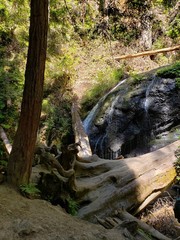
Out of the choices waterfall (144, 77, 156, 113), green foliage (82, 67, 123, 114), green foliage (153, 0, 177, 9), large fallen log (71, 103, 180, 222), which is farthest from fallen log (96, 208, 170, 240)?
green foliage (153, 0, 177, 9)

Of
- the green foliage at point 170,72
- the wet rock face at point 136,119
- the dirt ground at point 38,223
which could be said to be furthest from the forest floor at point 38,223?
the green foliage at point 170,72

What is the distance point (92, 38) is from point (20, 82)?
6.02 metres

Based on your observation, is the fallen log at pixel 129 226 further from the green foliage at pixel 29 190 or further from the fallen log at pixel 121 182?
the green foliage at pixel 29 190

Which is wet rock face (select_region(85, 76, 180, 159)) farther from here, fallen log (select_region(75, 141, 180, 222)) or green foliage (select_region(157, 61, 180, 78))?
fallen log (select_region(75, 141, 180, 222))

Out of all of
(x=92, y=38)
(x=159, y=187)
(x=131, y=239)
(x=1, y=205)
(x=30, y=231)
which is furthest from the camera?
(x=92, y=38)

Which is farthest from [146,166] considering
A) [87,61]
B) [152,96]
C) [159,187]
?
[87,61]

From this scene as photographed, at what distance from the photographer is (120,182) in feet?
18.7

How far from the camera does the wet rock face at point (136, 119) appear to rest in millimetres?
9875

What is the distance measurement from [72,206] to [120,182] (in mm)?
1272

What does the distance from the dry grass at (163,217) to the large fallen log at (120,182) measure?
1.39 ft

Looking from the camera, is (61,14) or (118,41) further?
(118,41)

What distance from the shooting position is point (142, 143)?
385 inches

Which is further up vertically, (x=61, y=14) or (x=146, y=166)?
(x=61, y=14)

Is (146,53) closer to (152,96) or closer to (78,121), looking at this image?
(152,96)
